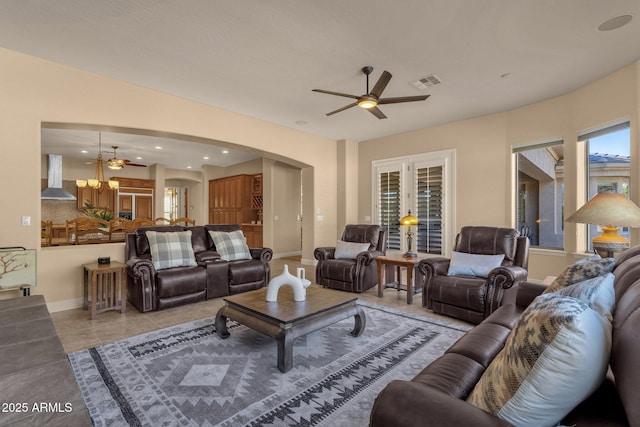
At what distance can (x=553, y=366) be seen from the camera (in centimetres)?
85

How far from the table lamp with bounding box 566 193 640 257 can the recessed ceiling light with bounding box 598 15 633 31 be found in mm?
1587

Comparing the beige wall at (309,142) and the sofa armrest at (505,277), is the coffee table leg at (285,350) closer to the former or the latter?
the sofa armrest at (505,277)

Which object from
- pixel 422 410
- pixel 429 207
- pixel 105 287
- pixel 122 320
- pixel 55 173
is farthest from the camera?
pixel 55 173

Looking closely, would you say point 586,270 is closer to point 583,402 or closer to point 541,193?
point 583,402

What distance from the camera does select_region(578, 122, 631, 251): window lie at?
154 inches

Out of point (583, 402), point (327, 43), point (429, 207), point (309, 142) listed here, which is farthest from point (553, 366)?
point (309, 142)

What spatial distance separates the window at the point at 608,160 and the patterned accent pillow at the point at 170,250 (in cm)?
565

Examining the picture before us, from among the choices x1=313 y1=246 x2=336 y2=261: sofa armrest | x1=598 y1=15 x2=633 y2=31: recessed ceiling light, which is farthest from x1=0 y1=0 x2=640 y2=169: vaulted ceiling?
x1=313 y1=246 x2=336 y2=261: sofa armrest

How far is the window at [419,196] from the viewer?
619cm

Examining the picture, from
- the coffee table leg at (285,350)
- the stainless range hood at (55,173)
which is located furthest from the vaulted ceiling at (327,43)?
the stainless range hood at (55,173)

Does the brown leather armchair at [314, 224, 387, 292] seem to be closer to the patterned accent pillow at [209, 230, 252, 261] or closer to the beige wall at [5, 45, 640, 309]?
the patterned accent pillow at [209, 230, 252, 261]

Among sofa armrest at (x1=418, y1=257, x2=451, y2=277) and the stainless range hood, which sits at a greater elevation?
the stainless range hood

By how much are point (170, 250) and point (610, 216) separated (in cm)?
488

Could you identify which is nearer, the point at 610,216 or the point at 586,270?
the point at 586,270
